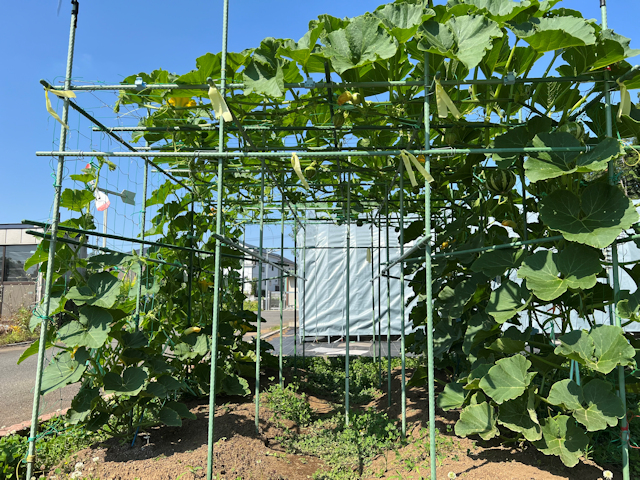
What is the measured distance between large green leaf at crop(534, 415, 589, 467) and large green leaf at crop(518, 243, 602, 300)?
2.25 feet

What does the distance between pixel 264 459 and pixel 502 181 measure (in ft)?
8.17

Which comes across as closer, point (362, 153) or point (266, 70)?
point (362, 153)

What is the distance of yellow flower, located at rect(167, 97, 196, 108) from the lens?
3.12 metres

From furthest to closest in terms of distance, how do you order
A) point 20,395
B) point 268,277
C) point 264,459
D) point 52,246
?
point 268,277, point 20,395, point 264,459, point 52,246

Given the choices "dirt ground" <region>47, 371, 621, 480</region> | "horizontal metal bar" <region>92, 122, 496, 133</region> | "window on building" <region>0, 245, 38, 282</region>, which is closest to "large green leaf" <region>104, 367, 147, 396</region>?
"dirt ground" <region>47, 371, 621, 480</region>

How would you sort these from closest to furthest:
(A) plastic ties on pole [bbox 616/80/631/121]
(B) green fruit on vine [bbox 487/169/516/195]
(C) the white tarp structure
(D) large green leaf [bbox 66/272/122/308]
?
(A) plastic ties on pole [bbox 616/80/631/121], (D) large green leaf [bbox 66/272/122/308], (B) green fruit on vine [bbox 487/169/516/195], (C) the white tarp structure

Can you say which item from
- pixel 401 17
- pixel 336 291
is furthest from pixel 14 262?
pixel 401 17

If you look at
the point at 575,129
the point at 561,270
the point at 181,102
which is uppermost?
the point at 181,102

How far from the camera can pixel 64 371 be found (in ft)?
8.02

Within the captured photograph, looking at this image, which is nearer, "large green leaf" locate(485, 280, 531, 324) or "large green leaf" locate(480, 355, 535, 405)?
"large green leaf" locate(480, 355, 535, 405)

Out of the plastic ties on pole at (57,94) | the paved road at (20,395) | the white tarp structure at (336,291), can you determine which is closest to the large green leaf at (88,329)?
the paved road at (20,395)

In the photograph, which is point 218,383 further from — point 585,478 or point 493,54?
point 493,54

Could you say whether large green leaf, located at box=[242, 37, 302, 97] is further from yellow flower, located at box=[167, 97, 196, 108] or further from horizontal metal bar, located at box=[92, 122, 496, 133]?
yellow flower, located at box=[167, 97, 196, 108]

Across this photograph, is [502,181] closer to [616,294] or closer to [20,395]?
[616,294]
